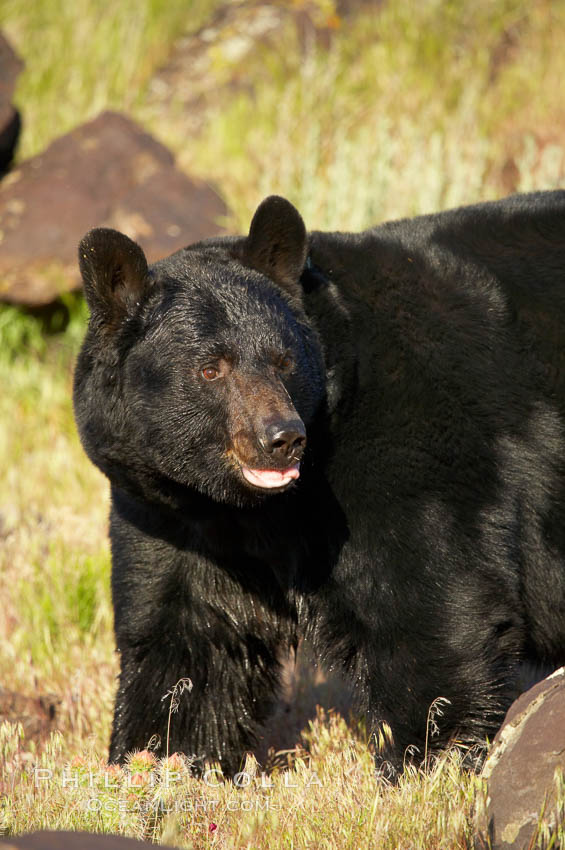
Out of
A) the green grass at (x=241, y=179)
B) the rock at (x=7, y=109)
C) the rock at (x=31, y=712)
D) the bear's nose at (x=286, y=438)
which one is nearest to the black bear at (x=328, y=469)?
the bear's nose at (x=286, y=438)

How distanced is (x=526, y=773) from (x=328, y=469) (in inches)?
45.1

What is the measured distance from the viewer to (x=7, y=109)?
9.45 m

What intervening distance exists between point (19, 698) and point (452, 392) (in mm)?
2178

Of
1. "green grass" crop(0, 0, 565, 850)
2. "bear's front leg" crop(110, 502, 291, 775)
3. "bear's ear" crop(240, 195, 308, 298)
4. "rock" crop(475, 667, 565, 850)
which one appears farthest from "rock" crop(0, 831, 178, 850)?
"bear's ear" crop(240, 195, 308, 298)

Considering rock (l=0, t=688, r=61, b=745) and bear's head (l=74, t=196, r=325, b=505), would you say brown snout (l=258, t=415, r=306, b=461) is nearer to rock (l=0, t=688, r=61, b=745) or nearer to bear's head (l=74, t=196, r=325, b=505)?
bear's head (l=74, t=196, r=325, b=505)

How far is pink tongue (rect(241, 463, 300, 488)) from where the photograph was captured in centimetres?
300

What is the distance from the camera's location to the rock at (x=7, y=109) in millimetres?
9391

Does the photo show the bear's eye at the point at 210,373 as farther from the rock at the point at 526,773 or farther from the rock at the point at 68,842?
the rock at the point at 68,842

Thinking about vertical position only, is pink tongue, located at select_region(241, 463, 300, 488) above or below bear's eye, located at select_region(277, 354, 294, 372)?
below

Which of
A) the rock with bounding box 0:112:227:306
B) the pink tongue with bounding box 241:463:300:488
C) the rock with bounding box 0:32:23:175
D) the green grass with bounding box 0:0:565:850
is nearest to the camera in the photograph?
the green grass with bounding box 0:0:565:850

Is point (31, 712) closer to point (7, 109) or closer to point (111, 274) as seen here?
point (111, 274)

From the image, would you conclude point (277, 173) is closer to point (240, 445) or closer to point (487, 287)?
point (487, 287)

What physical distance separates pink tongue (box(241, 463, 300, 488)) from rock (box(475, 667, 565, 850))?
84 centimetres

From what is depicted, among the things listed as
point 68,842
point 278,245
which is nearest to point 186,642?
point 278,245
